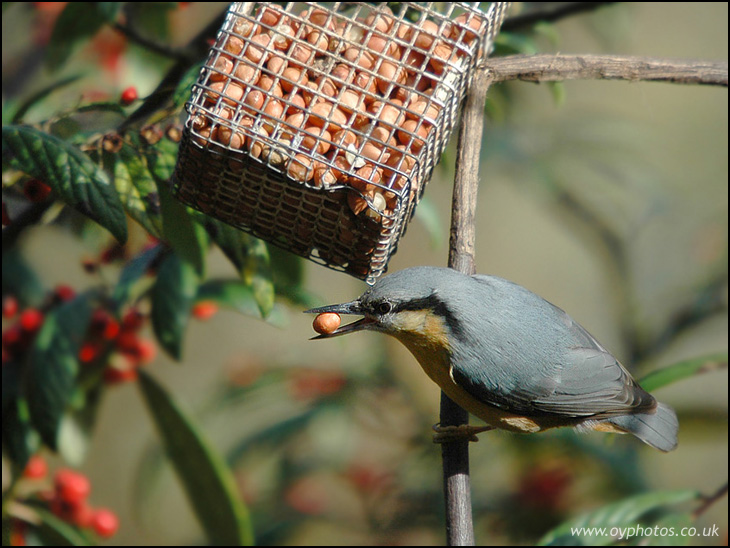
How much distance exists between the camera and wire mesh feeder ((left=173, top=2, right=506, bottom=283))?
1.54 meters

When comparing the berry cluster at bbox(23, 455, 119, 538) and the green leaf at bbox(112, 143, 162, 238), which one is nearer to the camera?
the green leaf at bbox(112, 143, 162, 238)

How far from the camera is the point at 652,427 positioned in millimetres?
2244

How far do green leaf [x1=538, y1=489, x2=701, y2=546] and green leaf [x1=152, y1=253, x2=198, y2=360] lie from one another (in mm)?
1292

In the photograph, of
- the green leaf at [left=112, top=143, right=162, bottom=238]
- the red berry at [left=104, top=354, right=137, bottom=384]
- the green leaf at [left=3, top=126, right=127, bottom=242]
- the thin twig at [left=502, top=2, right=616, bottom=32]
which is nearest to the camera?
the green leaf at [left=3, top=126, right=127, bottom=242]

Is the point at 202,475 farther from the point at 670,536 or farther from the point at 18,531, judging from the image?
the point at 670,536

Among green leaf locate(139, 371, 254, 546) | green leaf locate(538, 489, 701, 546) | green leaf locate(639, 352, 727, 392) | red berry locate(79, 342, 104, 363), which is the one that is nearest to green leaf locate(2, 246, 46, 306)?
red berry locate(79, 342, 104, 363)

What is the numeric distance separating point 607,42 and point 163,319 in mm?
2118

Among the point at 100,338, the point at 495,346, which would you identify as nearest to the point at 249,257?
the point at 495,346

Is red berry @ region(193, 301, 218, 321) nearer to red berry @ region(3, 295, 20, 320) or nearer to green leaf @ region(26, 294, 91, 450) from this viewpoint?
green leaf @ region(26, 294, 91, 450)

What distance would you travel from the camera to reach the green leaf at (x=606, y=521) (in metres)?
2.21

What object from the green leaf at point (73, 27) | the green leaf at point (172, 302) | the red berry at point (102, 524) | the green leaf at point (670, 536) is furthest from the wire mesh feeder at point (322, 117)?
the red berry at point (102, 524)

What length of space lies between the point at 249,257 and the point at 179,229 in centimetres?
18

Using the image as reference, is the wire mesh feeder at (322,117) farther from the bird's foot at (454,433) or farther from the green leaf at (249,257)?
the bird's foot at (454,433)

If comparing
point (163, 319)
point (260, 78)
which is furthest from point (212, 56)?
point (163, 319)
